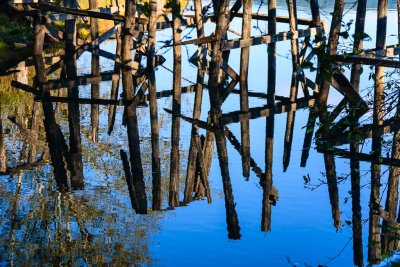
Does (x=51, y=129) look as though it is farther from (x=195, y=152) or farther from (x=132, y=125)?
(x=195, y=152)

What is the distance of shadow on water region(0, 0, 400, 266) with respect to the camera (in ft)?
27.5

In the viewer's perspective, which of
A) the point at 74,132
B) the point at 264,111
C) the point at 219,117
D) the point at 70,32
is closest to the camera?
the point at 74,132

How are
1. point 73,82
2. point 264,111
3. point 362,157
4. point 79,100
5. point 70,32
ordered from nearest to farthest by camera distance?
point 362,157, point 79,100, point 264,111, point 73,82, point 70,32

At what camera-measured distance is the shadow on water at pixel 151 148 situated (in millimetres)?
8383

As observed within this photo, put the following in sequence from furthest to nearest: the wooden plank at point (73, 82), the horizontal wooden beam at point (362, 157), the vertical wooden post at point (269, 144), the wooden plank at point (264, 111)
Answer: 1. the wooden plank at point (73, 82)
2. the wooden plank at point (264, 111)
3. the vertical wooden post at point (269, 144)
4. the horizontal wooden beam at point (362, 157)

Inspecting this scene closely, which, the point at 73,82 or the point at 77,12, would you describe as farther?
the point at 73,82

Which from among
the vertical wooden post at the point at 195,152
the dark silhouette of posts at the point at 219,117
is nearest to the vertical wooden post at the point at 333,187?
the dark silhouette of posts at the point at 219,117

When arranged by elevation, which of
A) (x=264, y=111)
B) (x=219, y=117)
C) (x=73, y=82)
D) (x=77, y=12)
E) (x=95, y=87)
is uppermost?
(x=77, y=12)

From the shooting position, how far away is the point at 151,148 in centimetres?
1252

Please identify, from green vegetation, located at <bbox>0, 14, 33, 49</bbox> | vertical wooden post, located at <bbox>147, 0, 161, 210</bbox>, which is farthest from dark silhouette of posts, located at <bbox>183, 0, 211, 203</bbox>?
green vegetation, located at <bbox>0, 14, 33, 49</bbox>

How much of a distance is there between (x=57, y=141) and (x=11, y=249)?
4800 millimetres

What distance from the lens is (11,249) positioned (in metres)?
7.82

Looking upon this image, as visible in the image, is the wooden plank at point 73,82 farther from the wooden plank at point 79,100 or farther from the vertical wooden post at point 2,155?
the vertical wooden post at point 2,155

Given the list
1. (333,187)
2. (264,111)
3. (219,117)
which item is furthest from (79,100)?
(333,187)
